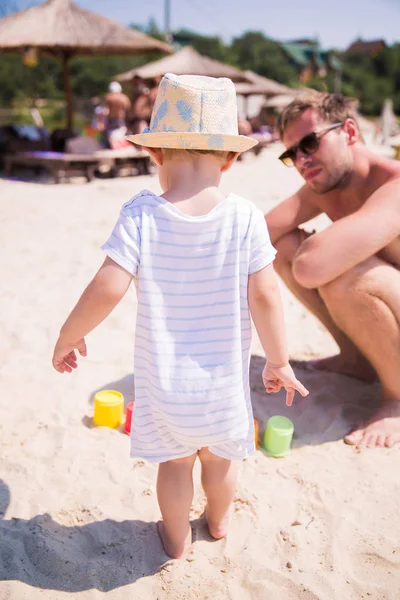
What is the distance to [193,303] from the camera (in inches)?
59.2

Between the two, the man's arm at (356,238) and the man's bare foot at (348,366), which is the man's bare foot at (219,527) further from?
the man's bare foot at (348,366)

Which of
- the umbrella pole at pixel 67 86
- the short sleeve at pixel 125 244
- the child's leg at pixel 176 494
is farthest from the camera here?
the umbrella pole at pixel 67 86

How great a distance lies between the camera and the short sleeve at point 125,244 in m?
1.43

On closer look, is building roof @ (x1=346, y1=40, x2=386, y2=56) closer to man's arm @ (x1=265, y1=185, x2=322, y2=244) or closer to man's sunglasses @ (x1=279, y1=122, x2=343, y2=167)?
man's arm @ (x1=265, y1=185, x2=322, y2=244)

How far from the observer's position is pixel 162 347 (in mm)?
1514

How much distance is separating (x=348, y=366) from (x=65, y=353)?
198 cm

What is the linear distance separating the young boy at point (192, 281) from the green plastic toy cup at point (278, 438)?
765mm

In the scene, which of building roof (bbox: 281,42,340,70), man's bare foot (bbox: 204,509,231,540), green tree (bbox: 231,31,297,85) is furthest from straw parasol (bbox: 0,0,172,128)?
building roof (bbox: 281,42,340,70)

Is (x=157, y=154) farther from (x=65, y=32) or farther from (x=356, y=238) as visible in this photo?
(x=65, y=32)

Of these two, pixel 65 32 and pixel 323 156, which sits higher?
pixel 65 32

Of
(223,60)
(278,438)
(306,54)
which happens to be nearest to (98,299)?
(278,438)

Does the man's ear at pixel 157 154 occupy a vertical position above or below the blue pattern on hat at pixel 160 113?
below

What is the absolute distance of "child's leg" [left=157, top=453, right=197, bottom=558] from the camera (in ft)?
5.57

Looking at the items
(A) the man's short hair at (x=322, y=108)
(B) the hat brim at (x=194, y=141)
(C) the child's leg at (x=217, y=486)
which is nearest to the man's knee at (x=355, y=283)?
(A) the man's short hair at (x=322, y=108)
